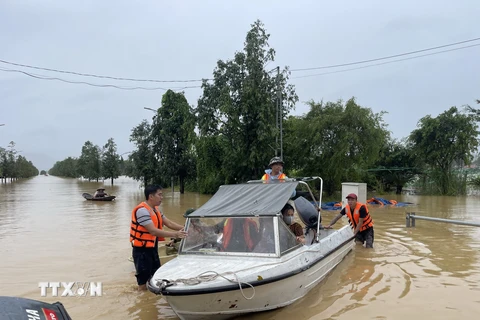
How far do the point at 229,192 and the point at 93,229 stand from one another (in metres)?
8.77

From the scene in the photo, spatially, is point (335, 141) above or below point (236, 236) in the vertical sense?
above

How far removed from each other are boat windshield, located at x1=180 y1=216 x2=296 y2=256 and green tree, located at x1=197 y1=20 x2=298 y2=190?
15.4 metres

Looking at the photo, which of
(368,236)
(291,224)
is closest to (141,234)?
(291,224)

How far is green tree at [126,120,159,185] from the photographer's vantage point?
106 feet

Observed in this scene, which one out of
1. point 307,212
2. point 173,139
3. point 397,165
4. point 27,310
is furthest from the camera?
point 397,165

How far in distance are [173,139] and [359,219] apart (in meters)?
23.7

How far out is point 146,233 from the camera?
216 inches

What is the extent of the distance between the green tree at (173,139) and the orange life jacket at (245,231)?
24.6 meters

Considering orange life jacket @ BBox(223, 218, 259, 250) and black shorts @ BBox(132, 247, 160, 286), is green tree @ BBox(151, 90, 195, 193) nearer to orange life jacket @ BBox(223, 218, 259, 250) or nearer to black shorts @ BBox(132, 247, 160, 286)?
black shorts @ BBox(132, 247, 160, 286)

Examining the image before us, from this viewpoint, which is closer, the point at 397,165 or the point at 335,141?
the point at 335,141

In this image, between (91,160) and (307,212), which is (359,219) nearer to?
(307,212)

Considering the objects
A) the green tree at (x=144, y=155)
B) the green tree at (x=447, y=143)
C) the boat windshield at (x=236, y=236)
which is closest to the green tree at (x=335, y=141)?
the green tree at (x=447, y=143)

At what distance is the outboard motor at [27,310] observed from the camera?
2.76 metres

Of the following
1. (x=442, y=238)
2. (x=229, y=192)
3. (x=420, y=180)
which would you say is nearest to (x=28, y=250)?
(x=229, y=192)
